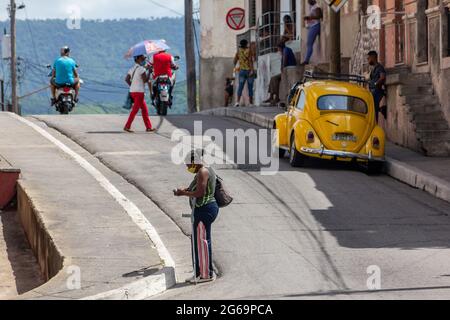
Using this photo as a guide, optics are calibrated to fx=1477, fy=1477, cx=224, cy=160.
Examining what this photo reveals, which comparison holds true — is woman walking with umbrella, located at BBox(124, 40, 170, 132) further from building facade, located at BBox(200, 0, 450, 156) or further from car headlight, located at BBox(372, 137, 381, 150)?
car headlight, located at BBox(372, 137, 381, 150)

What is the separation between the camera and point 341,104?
2641 centimetres

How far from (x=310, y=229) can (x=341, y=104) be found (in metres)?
7.24

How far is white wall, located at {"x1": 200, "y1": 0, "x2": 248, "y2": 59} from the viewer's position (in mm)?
68938

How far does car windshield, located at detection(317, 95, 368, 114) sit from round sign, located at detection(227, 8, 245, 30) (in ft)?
111

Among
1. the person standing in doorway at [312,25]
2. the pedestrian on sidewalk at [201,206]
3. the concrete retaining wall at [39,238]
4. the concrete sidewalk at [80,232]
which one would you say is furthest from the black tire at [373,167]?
the person standing in doorway at [312,25]

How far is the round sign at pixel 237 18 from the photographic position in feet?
198

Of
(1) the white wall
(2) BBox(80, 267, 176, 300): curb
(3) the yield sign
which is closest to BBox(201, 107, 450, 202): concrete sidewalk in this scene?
(3) the yield sign

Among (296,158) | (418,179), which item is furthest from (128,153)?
(418,179)

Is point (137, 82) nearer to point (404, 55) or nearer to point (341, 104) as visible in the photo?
point (341, 104)

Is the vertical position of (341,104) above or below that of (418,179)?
above

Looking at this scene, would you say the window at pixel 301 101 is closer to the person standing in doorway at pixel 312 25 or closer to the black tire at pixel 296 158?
the black tire at pixel 296 158

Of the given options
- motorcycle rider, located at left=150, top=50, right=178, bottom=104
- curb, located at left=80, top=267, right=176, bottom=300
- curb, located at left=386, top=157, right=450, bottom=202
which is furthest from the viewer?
motorcycle rider, located at left=150, top=50, right=178, bottom=104

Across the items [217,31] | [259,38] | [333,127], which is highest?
[217,31]

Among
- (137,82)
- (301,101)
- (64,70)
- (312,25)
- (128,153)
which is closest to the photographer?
(301,101)
